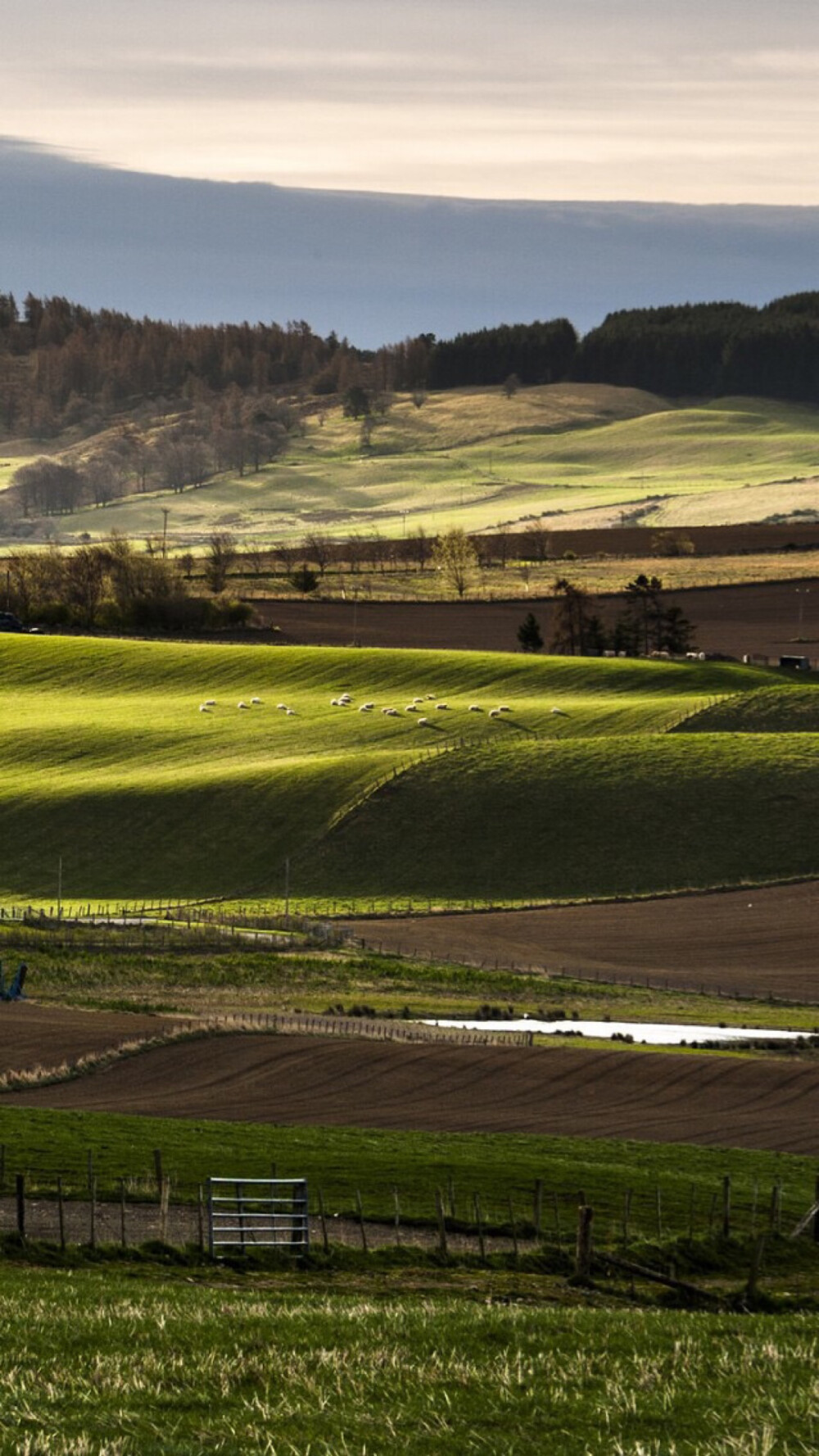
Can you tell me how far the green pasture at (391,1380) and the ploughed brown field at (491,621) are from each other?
12174 cm

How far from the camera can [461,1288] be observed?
25.9 meters

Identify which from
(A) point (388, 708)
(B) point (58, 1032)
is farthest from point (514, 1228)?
(A) point (388, 708)

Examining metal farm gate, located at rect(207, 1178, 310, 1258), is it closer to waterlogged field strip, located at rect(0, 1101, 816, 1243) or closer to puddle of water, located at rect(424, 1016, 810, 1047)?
waterlogged field strip, located at rect(0, 1101, 816, 1243)

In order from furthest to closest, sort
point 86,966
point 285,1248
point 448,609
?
1. point 448,609
2. point 86,966
3. point 285,1248

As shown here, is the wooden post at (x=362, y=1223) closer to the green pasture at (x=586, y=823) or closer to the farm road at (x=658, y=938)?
the farm road at (x=658, y=938)

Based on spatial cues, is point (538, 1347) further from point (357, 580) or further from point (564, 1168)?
point (357, 580)

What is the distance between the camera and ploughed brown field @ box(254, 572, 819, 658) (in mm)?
147375

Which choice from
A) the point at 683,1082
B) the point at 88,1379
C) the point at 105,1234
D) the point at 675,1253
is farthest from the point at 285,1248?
the point at 683,1082

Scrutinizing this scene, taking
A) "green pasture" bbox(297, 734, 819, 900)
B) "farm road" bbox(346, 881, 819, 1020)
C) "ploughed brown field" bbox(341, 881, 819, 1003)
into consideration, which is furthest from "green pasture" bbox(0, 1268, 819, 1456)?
"green pasture" bbox(297, 734, 819, 900)

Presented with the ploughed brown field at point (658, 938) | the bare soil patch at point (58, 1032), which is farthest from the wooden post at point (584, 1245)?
the ploughed brown field at point (658, 938)

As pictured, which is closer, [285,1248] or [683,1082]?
[285,1248]

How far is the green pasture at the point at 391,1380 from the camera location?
13.3 meters

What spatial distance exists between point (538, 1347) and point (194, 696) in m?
116

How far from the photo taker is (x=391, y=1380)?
51.0 ft
